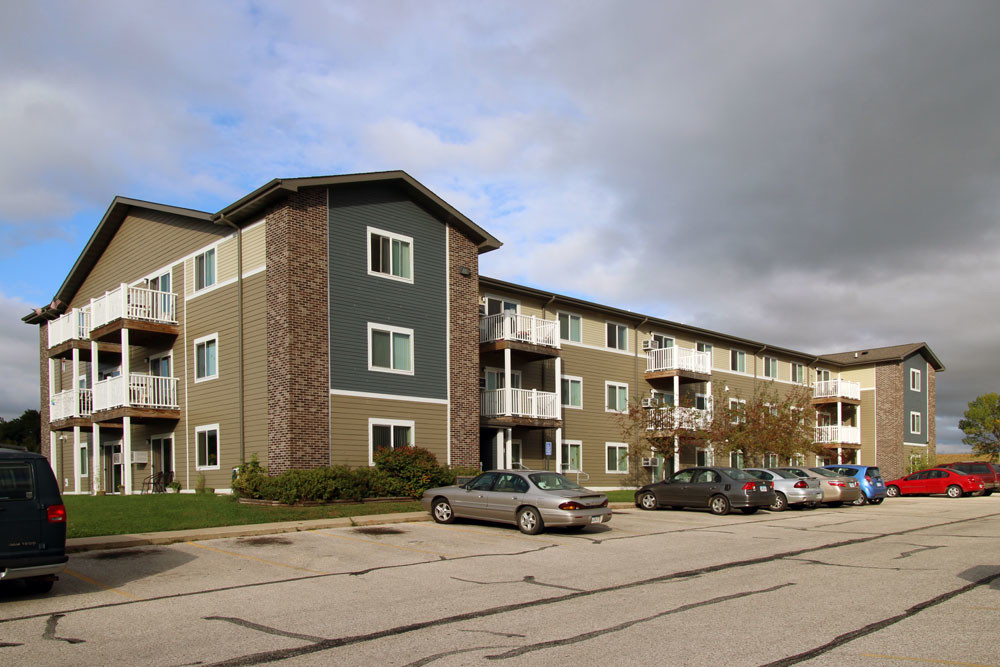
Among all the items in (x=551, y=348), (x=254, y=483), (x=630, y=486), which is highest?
(x=551, y=348)

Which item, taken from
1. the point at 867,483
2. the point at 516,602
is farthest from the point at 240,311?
the point at 867,483

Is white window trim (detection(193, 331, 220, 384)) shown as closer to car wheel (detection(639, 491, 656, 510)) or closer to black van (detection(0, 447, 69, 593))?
car wheel (detection(639, 491, 656, 510))

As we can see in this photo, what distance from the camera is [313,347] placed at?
78.4 feet

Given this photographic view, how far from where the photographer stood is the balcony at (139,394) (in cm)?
2712

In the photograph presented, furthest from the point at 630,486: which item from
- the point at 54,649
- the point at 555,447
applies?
the point at 54,649

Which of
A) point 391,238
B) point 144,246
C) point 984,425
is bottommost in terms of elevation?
point 984,425

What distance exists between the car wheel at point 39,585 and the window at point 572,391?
2542cm

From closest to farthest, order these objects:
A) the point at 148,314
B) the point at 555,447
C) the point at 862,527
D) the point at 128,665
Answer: the point at 128,665, the point at 862,527, the point at 148,314, the point at 555,447

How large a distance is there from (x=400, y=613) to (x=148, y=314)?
72.4 ft

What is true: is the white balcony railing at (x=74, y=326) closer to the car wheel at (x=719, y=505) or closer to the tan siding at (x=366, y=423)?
the tan siding at (x=366, y=423)

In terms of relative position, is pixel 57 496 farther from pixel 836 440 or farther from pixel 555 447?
pixel 836 440

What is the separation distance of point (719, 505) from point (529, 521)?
7979 millimetres

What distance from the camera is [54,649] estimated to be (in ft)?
26.0

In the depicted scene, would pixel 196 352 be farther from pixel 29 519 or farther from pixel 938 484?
pixel 938 484
